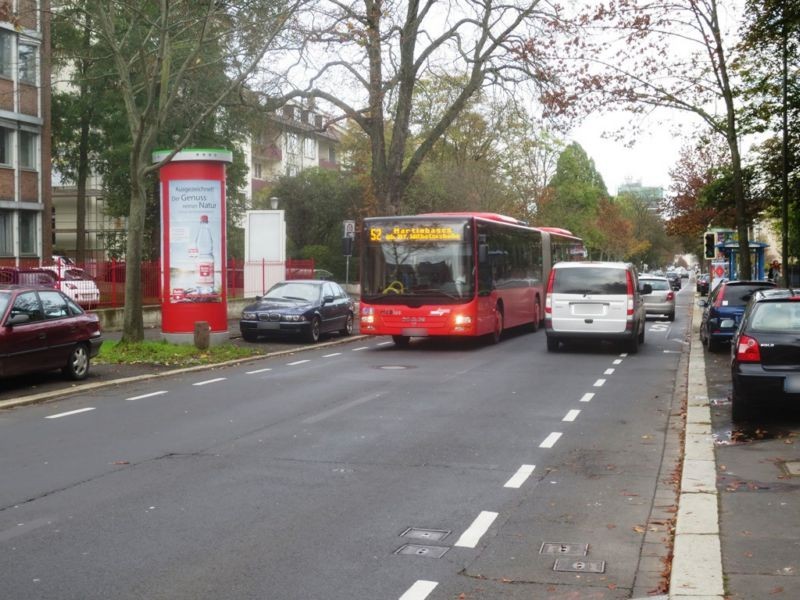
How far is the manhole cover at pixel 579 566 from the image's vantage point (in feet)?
19.2

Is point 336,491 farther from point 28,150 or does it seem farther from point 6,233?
point 28,150

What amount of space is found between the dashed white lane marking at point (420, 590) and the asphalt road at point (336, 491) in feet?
0.06

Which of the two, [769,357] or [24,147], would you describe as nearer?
[769,357]

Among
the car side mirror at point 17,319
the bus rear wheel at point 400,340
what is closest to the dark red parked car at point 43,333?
the car side mirror at point 17,319

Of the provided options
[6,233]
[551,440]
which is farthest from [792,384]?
[6,233]

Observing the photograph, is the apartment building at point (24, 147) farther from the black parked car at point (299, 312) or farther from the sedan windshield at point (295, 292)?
the black parked car at point (299, 312)

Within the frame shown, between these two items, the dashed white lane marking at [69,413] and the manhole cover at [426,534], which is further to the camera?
the dashed white lane marking at [69,413]

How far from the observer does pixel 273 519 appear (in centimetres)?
695

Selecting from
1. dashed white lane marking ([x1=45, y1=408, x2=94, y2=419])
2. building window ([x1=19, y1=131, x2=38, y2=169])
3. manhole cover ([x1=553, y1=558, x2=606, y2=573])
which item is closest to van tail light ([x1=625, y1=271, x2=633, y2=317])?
dashed white lane marking ([x1=45, y1=408, x2=94, y2=419])

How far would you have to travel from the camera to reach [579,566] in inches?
233

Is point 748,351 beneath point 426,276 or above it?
beneath

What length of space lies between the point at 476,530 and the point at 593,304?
14767mm

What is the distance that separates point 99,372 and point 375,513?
10902 mm

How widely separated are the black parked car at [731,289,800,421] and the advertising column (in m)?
13.3
